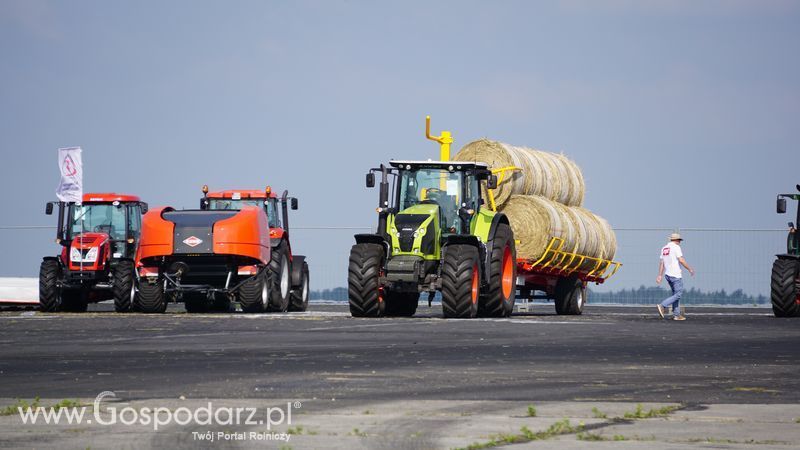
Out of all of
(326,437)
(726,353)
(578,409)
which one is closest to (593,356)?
(726,353)

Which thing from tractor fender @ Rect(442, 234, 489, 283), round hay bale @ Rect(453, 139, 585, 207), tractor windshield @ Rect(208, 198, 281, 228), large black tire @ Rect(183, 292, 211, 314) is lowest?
large black tire @ Rect(183, 292, 211, 314)

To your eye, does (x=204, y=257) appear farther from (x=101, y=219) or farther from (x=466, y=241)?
(x=466, y=241)

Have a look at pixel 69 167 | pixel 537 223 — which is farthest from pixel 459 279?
pixel 69 167

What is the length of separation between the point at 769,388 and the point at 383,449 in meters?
4.73

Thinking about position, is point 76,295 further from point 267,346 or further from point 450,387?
point 450,387

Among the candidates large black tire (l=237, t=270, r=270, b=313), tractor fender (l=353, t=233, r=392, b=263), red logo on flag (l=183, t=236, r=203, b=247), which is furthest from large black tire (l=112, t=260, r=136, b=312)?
tractor fender (l=353, t=233, r=392, b=263)

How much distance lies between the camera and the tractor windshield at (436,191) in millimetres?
26234

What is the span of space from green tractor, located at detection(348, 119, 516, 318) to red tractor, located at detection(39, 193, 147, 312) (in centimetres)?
567

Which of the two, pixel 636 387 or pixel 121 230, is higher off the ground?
pixel 121 230

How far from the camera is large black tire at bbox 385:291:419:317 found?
2681 cm

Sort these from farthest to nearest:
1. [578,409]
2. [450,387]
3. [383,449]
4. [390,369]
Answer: [390,369], [450,387], [578,409], [383,449]

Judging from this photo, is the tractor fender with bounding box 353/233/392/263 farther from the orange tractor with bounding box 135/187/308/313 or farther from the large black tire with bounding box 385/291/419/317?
the orange tractor with bounding box 135/187/308/313

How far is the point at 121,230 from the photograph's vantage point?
1228 inches

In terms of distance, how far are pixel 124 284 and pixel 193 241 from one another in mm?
1554
